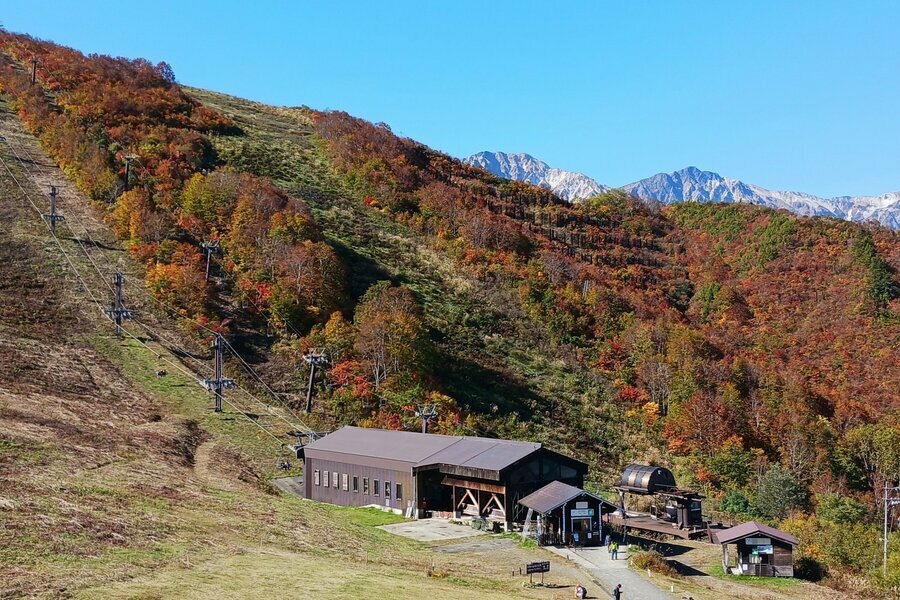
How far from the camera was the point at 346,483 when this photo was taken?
4441 cm

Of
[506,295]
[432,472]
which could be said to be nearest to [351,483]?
[432,472]

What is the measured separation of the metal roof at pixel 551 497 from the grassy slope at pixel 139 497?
570 centimetres

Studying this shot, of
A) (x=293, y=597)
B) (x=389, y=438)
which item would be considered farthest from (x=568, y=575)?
(x=389, y=438)

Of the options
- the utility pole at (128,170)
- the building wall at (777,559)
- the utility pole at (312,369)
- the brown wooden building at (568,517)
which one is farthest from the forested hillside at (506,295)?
the brown wooden building at (568,517)

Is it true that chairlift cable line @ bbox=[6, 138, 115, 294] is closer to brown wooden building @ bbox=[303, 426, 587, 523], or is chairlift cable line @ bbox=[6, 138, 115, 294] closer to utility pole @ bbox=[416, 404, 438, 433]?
utility pole @ bbox=[416, 404, 438, 433]

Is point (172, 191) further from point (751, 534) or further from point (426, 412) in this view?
point (751, 534)

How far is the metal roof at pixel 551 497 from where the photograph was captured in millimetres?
34622

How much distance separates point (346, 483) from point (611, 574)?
19.3 metres

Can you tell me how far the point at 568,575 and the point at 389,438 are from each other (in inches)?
766

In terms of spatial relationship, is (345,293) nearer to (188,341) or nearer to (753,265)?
(188,341)

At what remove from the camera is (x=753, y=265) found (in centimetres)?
12138

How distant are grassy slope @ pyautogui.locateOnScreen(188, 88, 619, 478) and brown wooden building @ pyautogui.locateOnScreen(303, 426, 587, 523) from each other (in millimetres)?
19344

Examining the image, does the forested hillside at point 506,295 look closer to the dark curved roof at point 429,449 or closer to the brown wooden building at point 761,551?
the brown wooden building at point 761,551

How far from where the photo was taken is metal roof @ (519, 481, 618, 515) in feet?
114
